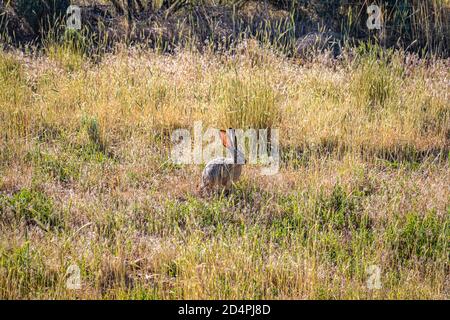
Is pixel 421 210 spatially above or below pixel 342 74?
below

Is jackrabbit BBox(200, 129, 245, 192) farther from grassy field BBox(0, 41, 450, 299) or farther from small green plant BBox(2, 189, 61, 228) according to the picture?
small green plant BBox(2, 189, 61, 228)

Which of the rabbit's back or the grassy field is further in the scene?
the rabbit's back

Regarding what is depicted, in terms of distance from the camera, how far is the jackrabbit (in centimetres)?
397

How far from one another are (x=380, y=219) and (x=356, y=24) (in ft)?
15.2

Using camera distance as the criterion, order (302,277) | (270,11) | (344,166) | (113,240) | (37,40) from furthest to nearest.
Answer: (270,11)
(37,40)
(344,166)
(113,240)
(302,277)

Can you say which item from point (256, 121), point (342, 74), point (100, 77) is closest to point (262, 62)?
point (342, 74)

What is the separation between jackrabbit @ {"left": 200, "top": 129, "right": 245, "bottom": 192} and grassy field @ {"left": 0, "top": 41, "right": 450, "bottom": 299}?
10cm

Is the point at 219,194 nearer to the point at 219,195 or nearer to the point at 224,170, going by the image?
the point at 219,195

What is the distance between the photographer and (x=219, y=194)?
4066 millimetres

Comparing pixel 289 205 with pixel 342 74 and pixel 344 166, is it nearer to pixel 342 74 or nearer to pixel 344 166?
pixel 344 166

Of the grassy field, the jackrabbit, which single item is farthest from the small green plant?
the jackrabbit

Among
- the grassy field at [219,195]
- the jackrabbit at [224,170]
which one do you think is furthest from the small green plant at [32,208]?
the jackrabbit at [224,170]

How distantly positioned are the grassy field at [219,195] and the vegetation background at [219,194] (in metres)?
0.01

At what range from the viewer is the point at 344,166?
14.4 feet
